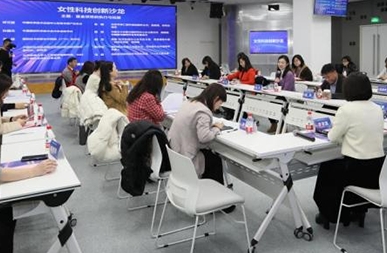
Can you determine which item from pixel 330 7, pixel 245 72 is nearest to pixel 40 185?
pixel 245 72

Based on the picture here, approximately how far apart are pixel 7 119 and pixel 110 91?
1325 mm

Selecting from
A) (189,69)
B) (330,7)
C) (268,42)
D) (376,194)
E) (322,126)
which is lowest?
(376,194)

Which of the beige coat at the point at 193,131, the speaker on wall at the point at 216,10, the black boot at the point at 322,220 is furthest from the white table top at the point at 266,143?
the speaker on wall at the point at 216,10

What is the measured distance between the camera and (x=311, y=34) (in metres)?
9.16

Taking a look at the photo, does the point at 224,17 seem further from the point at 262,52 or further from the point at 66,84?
the point at 66,84

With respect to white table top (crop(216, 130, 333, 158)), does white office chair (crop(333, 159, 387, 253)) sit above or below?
below

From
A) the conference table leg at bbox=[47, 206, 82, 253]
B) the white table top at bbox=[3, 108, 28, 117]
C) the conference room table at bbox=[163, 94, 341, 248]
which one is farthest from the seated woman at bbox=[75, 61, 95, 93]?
the conference table leg at bbox=[47, 206, 82, 253]

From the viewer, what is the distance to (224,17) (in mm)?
13789

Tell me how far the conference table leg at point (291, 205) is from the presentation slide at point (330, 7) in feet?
23.6

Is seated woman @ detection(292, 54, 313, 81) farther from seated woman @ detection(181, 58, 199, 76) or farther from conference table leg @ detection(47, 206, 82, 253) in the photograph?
conference table leg @ detection(47, 206, 82, 253)

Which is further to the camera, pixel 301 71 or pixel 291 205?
pixel 301 71

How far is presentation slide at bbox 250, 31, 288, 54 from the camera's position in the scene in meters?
12.8

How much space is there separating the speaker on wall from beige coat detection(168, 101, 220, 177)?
1092cm

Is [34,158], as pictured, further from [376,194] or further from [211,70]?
[211,70]
